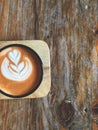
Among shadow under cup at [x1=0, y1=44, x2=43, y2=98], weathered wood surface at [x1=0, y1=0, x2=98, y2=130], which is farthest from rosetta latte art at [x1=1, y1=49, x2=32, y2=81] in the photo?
weathered wood surface at [x1=0, y1=0, x2=98, y2=130]

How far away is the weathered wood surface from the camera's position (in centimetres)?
137

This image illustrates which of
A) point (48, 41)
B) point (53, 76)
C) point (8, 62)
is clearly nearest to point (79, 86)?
point (53, 76)

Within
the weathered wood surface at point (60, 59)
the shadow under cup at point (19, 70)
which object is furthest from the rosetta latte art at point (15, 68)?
the weathered wood surface at point (60, 59)

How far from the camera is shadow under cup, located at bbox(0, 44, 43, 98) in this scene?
4.50 ft

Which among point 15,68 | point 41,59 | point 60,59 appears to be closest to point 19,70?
point 15,68

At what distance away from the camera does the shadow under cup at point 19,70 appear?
1371 mm

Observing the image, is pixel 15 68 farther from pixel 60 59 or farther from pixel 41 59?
pixel 60 59

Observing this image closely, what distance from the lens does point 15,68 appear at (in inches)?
54.4

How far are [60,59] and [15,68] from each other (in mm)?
261

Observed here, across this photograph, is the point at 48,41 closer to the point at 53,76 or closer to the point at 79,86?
the point at 53,76

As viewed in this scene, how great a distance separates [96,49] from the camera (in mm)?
1431

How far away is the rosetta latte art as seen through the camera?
4.51 ft

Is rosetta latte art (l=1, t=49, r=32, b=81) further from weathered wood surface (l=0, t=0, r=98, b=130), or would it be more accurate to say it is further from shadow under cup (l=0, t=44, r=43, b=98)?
weathered wood surface (l=0, t=0, r=98, b=130)

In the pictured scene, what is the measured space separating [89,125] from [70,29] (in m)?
0.56
